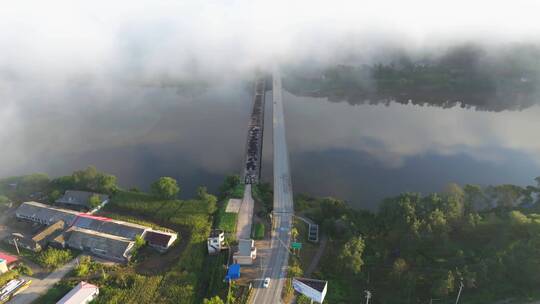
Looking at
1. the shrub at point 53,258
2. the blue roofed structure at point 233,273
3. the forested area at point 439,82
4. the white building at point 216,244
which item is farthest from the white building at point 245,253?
the forested area at point 439,82

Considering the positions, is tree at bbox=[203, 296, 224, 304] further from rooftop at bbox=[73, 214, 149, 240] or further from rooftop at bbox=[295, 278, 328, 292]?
rooftop at bbox=[73, 214, 149, 240]

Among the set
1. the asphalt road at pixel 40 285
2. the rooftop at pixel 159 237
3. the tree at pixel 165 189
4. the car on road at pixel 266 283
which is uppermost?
the tree at pixel 165 189

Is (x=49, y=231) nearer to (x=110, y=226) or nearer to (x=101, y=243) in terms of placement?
(x=110, y=226)

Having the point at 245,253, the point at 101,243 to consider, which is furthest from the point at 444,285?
the point at 101,243

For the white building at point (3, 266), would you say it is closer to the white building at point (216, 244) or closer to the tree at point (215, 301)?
the white building at point (216, 244)

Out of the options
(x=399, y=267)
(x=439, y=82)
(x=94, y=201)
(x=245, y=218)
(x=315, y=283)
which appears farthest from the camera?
(x=439, y=82)

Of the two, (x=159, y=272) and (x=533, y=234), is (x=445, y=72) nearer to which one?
(x=533, y=234)
